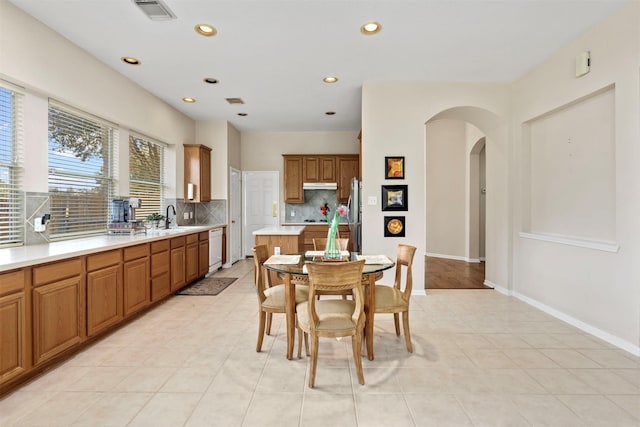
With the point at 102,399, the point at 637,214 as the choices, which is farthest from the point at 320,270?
the point at 637,214

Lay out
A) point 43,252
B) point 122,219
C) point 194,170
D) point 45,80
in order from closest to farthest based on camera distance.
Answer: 1. point 43,252
2. point 45,80
3. point 122,219
4. point 194,170

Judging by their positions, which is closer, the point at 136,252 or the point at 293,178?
the point at 136,252

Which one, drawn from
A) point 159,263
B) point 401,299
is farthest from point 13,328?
point 401,299

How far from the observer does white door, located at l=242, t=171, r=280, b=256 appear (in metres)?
7.23

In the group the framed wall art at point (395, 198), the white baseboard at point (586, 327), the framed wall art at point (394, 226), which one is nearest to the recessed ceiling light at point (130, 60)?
the framed wall art at point (395, 198)

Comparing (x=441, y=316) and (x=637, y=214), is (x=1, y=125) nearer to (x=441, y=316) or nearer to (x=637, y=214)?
(x=441, y=316)

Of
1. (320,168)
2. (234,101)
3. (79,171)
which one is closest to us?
(79,171)

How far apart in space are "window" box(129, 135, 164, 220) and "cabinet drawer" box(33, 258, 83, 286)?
83.3 inches

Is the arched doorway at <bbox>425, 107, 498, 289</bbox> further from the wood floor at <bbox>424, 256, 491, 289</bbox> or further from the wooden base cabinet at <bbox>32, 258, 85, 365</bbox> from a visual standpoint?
the wooden base cabinet at <bbox>32, 258, 85, 365</bbox>

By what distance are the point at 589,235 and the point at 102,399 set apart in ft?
14.2

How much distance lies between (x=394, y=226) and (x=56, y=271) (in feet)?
11.6

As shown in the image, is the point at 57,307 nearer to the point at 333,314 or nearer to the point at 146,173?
the point at 333,314

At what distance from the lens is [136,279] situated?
331 cm

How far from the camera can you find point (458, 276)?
17.8 feet
